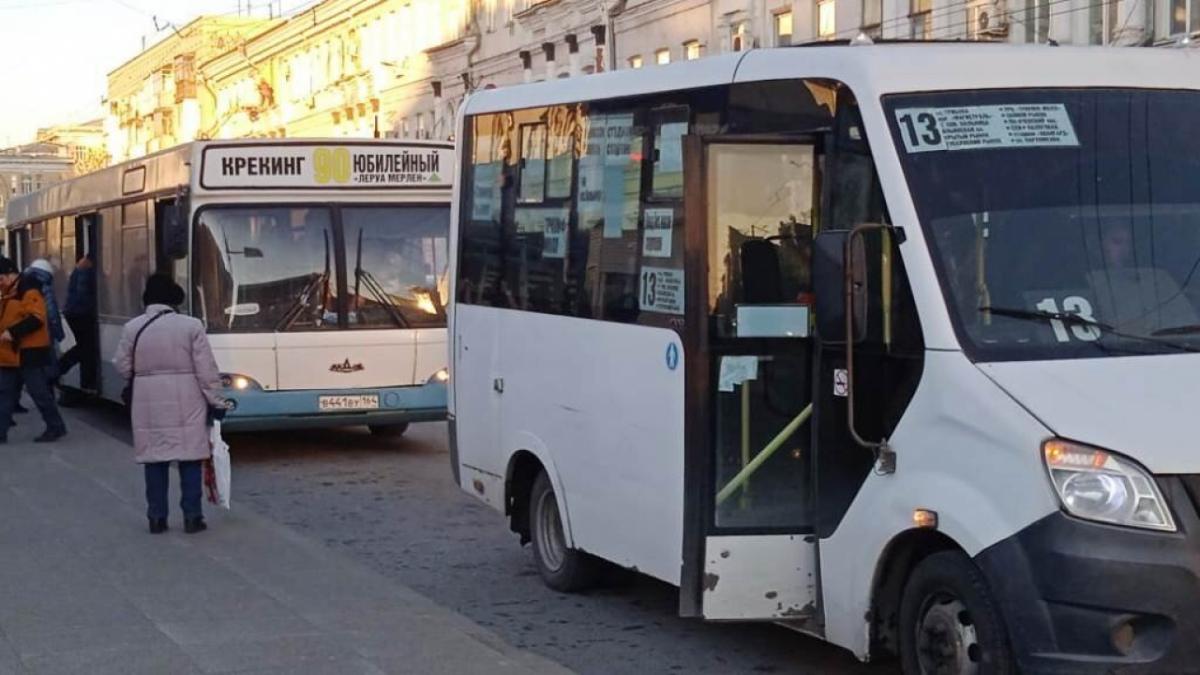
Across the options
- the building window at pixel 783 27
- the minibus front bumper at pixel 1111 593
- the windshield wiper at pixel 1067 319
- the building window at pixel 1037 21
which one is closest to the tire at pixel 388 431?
the windshield wiper at pixel 1067 319

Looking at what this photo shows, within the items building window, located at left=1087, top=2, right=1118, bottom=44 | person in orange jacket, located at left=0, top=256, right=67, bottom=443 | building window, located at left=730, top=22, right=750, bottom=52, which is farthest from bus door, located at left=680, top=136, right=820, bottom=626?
building window, located at left=730, top=22, right=750, bottom=52

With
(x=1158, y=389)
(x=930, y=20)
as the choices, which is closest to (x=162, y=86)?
(x=930, y=20)

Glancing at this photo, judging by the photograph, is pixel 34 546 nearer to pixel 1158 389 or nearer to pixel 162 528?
pixel 162 528

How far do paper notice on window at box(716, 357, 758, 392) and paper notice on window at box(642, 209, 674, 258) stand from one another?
70 centimetres

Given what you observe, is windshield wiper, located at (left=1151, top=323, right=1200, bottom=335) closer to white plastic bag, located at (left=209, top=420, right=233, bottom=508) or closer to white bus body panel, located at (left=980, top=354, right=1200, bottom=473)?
white bus body panel, located at (left=980, top=354, right=1200, bottom=473)

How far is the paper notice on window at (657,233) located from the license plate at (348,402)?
25.9 feet

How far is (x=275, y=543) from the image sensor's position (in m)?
10.8

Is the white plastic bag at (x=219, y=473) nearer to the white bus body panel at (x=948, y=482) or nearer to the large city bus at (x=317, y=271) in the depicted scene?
the large city bus at (x=317, y=271)

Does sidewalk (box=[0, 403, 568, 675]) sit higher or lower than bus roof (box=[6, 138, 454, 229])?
lower

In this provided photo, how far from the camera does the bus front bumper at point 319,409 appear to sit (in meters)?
14.9

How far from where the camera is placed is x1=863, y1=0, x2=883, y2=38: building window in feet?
113

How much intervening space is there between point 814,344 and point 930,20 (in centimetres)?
2716

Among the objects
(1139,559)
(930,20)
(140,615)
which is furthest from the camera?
(930,20)

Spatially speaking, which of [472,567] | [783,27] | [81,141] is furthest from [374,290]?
[81,141]
